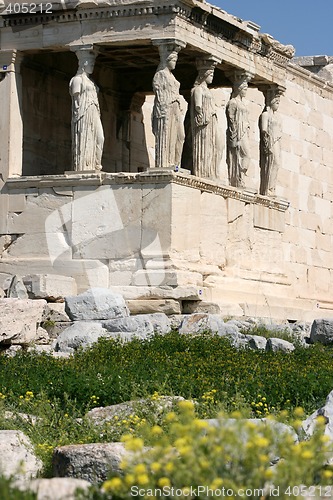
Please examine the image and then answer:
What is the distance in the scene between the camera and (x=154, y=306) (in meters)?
16.7

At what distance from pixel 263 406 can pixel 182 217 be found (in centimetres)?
751

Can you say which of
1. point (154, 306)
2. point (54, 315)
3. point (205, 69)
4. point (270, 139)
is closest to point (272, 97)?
point (270, 139)

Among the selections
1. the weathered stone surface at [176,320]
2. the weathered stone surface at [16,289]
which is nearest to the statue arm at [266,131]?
the weathered stone surface at [176,320]

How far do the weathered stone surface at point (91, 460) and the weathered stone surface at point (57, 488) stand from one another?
1265mm

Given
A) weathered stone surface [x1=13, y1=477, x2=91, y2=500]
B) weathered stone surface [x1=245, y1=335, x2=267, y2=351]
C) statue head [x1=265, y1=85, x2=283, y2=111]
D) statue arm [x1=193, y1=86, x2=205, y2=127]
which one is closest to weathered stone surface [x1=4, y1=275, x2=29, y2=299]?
weathered stone surface [x1=245, y1=335, x2=267, y2=351]

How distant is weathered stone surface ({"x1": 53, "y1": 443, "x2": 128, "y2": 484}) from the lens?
7.29 metres

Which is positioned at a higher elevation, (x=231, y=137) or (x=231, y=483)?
(x=231, y=137)

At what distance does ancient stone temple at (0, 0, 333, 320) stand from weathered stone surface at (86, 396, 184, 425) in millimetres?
7074

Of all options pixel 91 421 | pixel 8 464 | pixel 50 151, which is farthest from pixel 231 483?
pixel 50 151

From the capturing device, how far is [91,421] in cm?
921

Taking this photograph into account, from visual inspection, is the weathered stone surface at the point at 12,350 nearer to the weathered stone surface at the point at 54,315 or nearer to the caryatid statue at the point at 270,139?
the weathered stone surface at the point at 54,315

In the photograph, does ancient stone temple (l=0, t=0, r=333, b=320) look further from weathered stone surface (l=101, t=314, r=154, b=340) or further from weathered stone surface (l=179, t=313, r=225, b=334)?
weathered stone surface (l=101, t=314, r=154, b=340)

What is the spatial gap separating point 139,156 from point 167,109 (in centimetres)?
374

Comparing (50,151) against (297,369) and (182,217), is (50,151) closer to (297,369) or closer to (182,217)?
(182,217)
